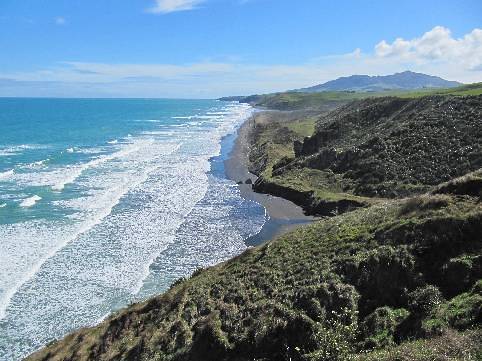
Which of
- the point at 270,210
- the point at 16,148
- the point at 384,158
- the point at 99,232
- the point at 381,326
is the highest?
the point at 384,158

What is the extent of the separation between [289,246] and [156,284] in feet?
38.0

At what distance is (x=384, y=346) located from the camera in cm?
1631

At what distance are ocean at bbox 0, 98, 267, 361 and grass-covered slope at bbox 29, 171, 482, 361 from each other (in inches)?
235

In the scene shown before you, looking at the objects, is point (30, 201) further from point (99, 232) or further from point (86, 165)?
point (86, 165)

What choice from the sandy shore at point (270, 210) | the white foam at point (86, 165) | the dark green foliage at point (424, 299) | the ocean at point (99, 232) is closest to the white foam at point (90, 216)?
the ocean at point (99, 232)

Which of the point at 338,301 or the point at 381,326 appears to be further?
the point at 338,301

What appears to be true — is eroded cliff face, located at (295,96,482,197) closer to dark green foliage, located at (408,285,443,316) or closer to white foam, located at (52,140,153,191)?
white foam, located at (52,140,153,191)

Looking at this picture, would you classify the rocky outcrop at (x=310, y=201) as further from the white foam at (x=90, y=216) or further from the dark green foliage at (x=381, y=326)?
the dark green foliage at (x=381, y=326)

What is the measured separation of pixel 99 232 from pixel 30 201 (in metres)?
15.6

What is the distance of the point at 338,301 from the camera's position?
796 inches

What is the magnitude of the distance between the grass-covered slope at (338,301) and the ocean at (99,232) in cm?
598

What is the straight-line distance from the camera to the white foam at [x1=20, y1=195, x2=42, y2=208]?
5556 cm

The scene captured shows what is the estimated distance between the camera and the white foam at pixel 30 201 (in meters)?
55.6

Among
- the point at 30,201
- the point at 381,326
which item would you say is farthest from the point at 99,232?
the point at 381,326
